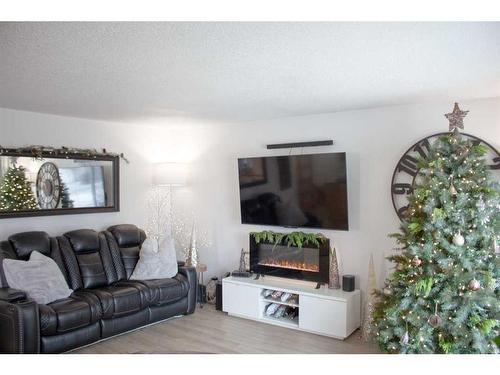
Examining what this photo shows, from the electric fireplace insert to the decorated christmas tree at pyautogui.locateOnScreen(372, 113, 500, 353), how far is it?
142 cm

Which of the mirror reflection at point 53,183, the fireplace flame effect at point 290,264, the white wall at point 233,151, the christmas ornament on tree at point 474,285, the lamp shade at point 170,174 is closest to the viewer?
the christmas ornament on tree at point 474,285

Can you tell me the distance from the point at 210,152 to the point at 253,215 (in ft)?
4.03

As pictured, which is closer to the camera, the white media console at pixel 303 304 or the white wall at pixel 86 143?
the white media console at pixel 303 304

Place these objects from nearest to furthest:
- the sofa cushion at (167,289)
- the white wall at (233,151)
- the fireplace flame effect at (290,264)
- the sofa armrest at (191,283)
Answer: the white wall at (233,151) < the sofa cushion at (167,289) < the fireplace flame effect at (290,264) < the sofa armrest at (191,283)

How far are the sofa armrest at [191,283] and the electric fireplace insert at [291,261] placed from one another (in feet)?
2.48

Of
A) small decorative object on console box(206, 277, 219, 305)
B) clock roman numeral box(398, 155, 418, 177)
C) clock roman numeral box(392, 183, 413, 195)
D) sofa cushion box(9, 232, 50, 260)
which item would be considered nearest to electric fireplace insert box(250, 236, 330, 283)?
small decorative object on console box(206, 277, 219, 305)

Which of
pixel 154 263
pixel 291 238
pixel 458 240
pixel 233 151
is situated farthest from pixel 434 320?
pixel 233 151

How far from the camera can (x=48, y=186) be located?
4922 millimetres

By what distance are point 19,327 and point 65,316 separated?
410 mm

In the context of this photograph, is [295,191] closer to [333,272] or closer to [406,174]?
[333,272]

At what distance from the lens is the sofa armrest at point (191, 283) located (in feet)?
16.9

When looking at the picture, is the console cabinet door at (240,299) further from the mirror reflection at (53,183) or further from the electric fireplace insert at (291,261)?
the mirror reflection at (53,183)

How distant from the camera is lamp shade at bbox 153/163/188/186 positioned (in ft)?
19.0

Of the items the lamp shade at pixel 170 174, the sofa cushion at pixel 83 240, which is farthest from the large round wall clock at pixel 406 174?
the sofa cushion at pixel 83 240
